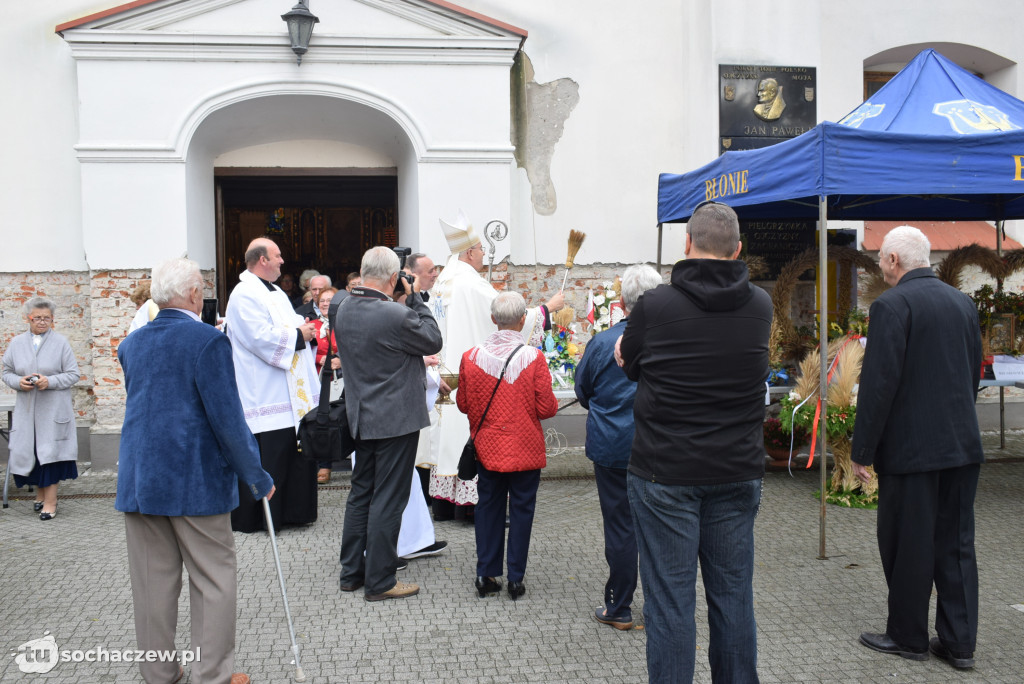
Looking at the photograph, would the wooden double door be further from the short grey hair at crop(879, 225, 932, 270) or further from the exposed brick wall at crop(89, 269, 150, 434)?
the short grey hair at crop(879, 225, 932, 270)

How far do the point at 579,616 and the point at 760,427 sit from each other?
5.84ft

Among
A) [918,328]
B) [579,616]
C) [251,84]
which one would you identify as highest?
[251,84]

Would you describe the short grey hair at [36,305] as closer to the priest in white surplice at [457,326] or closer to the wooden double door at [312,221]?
the priest in white surplice at [457,326]

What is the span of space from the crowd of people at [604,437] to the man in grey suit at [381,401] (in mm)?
12

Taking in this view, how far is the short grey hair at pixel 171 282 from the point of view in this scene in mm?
3330

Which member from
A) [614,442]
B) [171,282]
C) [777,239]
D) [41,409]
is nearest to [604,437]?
[614,442]

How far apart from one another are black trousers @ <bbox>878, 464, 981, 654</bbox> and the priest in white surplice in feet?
8.76

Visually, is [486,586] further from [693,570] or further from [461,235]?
[461,235]

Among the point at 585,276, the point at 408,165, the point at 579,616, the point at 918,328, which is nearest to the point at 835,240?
the point at 585,276

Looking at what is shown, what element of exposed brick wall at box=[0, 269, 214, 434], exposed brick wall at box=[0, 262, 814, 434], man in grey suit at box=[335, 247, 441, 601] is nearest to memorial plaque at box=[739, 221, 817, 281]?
exposed brick wall at box=[0, 262, 814, 434]

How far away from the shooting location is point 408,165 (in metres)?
8.79

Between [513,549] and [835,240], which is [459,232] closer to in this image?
[513,549]

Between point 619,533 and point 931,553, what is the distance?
4.57 ft

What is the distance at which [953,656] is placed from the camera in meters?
3.76
